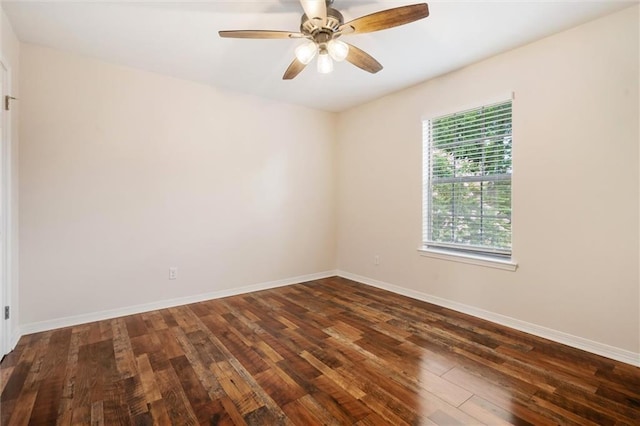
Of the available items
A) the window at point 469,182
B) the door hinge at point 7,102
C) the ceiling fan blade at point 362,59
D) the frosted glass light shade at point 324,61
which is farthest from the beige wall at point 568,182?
the door hinge at point 7,102

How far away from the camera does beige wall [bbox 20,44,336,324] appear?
279 centimetres

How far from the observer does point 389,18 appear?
1.83m

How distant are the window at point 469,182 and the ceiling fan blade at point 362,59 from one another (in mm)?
1386

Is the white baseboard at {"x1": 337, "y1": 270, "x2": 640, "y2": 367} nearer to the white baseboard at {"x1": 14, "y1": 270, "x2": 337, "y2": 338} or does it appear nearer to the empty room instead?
the empty room

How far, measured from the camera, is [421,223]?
3.67 m

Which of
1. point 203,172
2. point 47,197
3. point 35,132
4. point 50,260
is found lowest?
point 50,260

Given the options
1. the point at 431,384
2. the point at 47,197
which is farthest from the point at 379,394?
the point at 47,197

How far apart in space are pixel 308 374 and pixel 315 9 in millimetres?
2294

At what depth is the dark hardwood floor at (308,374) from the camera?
1.68 meters

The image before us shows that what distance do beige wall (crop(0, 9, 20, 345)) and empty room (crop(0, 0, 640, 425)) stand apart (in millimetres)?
36

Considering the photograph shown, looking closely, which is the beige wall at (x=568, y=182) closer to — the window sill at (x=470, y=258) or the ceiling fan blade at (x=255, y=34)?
the window sill at (x=470, y=258)

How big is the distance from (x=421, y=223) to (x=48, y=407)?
351cm

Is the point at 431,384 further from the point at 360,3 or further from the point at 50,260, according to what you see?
the point at 50,260

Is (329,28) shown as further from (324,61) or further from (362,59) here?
(362,59)
